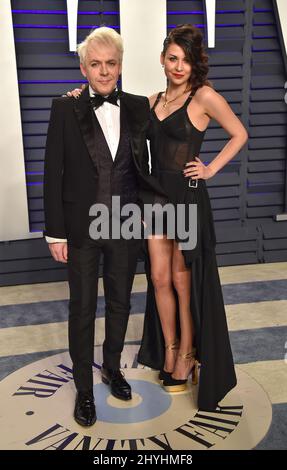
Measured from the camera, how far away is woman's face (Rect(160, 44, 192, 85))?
7.52 feet

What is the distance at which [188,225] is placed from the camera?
2457mm

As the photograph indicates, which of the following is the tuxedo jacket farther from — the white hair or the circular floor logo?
the circular floor logo

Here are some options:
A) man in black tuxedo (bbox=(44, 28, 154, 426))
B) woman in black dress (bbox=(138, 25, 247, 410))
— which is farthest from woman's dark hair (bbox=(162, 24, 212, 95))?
man in black tuxedo (bbox=(44, 28, 154, 426))

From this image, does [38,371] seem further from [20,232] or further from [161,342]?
[20,232]

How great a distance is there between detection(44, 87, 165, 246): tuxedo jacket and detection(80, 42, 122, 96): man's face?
78 mm

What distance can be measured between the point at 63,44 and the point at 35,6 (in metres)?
0.35

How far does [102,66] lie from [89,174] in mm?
459

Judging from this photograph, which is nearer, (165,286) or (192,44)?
(192,44)

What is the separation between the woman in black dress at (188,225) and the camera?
2344 mm

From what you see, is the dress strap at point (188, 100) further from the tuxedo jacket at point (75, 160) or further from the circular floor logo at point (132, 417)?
the circular floor logo at point (132, 417)

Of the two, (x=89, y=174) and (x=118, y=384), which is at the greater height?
(x=89, y=174)

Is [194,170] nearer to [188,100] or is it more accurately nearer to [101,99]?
[188,100]

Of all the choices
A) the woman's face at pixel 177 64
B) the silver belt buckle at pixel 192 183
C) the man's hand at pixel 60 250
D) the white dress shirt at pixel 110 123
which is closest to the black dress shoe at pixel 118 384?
the man's hand at pixel 60 250

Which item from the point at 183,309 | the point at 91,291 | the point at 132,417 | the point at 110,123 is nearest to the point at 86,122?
the point at 110,123
